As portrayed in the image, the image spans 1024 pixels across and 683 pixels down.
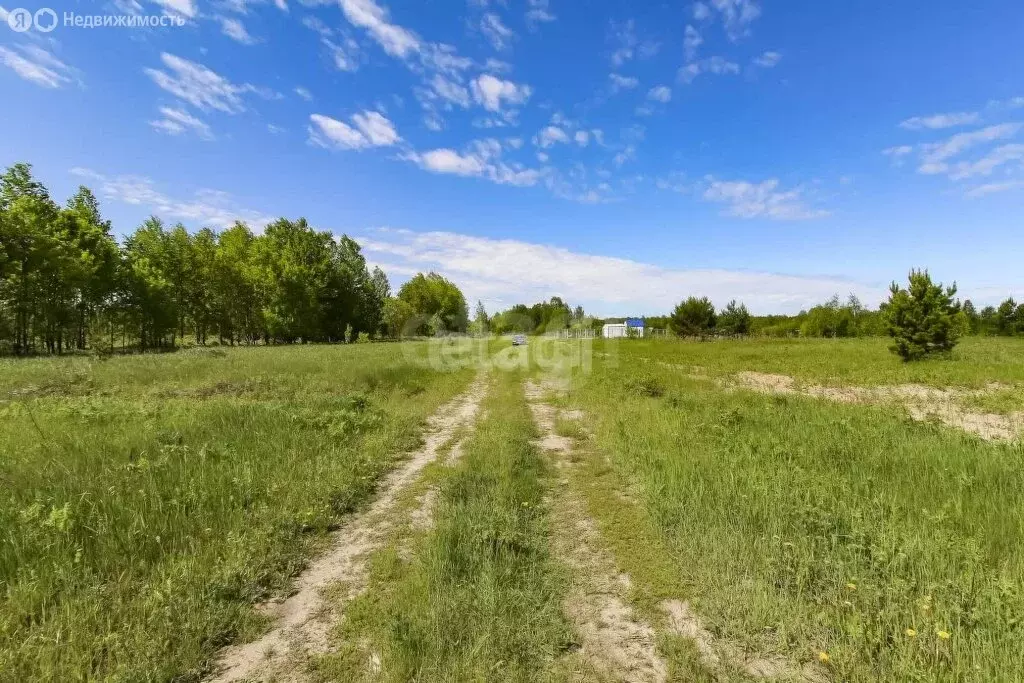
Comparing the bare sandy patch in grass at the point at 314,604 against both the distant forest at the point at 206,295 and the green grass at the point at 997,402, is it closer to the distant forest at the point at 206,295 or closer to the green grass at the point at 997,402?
the green grass at the point at 997,402

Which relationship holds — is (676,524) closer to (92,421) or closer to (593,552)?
(593,552)

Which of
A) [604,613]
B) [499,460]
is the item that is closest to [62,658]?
[604,613]

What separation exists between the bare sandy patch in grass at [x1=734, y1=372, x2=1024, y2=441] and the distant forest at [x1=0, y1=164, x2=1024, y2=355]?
14.9 meters

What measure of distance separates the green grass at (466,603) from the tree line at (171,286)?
3364cm

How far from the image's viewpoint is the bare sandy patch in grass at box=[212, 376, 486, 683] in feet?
10.9

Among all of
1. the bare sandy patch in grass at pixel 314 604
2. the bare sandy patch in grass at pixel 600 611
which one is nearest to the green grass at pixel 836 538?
the bare sandy patch in grass at pixel 600 611

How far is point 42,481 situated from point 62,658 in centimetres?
468

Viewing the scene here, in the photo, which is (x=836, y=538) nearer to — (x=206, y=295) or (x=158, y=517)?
(x=158, y=517)

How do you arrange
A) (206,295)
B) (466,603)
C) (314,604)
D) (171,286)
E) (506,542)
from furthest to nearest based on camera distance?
1. (206,295)
2. (171,286)
3. (506,542)
4. (314,604)
5. (466,603)

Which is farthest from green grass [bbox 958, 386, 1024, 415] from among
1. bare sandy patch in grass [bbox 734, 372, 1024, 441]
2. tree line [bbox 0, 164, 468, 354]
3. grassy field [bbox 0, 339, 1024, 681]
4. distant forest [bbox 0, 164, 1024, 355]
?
tree line [bbox 0, 164, 468, 354]

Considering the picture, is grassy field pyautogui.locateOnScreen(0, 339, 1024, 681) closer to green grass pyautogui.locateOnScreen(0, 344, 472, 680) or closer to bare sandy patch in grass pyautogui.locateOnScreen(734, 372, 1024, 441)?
green grass pyautogui.locateOnScreen(0, 344, 472, 680)

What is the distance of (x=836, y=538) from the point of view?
4703 mm

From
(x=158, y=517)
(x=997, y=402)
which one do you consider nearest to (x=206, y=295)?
(x=158, y=517)

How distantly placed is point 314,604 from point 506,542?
2148mm
